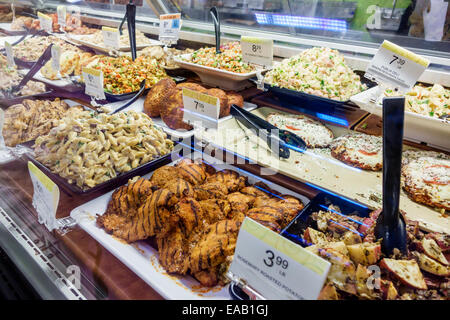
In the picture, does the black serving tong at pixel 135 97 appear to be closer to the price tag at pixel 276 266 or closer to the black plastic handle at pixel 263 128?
the black plastic handle at pixel 263 128

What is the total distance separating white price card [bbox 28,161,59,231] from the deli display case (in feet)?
0.03

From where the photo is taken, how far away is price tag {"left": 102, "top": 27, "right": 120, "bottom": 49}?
10.8 ft

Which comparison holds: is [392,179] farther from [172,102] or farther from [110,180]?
[172,102]

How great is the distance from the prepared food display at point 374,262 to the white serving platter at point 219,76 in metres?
1.55

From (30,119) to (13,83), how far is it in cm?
74

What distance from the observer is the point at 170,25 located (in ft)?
10.1

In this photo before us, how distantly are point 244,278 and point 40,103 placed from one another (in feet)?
7.60

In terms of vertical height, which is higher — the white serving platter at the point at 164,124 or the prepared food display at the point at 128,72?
the prepared food display at the point at 128,72

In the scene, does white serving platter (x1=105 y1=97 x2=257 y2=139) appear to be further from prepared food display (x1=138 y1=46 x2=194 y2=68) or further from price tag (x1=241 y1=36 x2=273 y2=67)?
prepared food display (x1=138 y1=46 x2=194 y2=68)

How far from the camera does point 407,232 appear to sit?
1.27 metres

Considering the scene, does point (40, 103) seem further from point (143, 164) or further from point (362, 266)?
point (362, 266)

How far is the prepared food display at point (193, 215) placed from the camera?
129cm

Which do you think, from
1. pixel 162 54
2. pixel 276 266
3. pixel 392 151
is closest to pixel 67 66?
pixel 162 54

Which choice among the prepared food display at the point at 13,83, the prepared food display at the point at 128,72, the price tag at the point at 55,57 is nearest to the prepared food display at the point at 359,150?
the prepared food display at the point at 128,72
